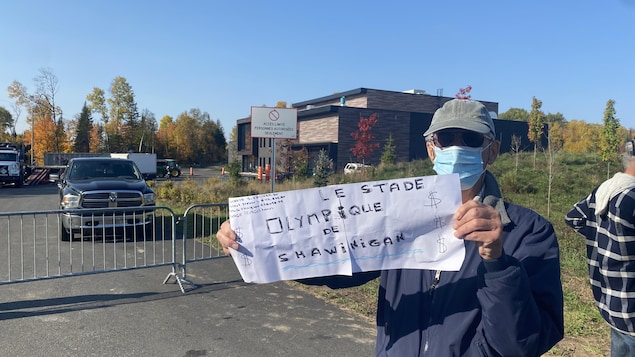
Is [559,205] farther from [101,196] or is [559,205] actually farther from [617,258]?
[101,196]

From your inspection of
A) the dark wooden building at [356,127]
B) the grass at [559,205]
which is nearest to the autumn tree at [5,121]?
the dark wooden building at [356,127]

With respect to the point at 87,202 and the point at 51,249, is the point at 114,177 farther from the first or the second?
the point at 51,249

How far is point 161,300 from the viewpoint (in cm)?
604

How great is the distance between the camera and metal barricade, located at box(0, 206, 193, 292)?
23.0ft

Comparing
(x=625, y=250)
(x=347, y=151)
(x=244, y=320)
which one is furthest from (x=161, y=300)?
(x=347, y=151)

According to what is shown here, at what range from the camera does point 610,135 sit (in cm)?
2067

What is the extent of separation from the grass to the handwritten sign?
3497mm

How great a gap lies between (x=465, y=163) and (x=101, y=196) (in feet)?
32.2

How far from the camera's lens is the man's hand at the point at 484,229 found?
4.76 ft

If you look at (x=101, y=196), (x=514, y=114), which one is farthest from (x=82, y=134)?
(x=514, y=114)

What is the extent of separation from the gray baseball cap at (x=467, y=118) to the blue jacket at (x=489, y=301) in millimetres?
232

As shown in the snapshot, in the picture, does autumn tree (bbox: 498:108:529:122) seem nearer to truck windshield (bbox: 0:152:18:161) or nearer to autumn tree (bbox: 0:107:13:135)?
truck windshield (bbox: 0:152:18:161)

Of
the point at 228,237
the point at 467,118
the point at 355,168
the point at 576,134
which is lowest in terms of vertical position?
the point at 355,168

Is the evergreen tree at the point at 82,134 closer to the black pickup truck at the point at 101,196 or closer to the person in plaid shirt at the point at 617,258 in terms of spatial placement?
the black pickup truck at the point at 101,196
